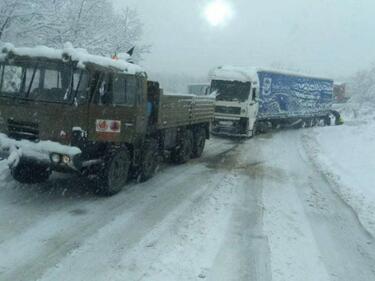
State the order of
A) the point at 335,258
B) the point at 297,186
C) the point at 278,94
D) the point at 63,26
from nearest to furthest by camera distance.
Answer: the point at 335,258, the point at 297,186, the point at 63,26, the point at 278,94

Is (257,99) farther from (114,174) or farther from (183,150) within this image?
(114,174)

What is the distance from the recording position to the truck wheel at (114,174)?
9477mm

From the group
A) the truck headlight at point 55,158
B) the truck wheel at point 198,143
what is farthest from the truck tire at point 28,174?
the truck wheel at point 198,143

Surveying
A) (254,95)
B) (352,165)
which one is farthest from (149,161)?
(254,95)

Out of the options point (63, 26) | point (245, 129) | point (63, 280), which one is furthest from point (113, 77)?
point (245, 129)

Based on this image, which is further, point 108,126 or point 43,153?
point 108,126

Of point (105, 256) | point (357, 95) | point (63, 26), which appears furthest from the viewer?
point (357, 95)

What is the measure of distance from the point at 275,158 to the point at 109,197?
8.73 m

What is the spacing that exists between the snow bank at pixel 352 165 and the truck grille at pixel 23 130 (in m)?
5.97

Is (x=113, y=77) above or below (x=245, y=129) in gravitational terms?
above

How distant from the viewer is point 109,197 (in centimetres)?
960

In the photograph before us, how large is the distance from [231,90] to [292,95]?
26.4 ft

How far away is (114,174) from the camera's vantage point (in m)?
9.80

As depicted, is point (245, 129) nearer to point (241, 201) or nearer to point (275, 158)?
point (275, 158)
